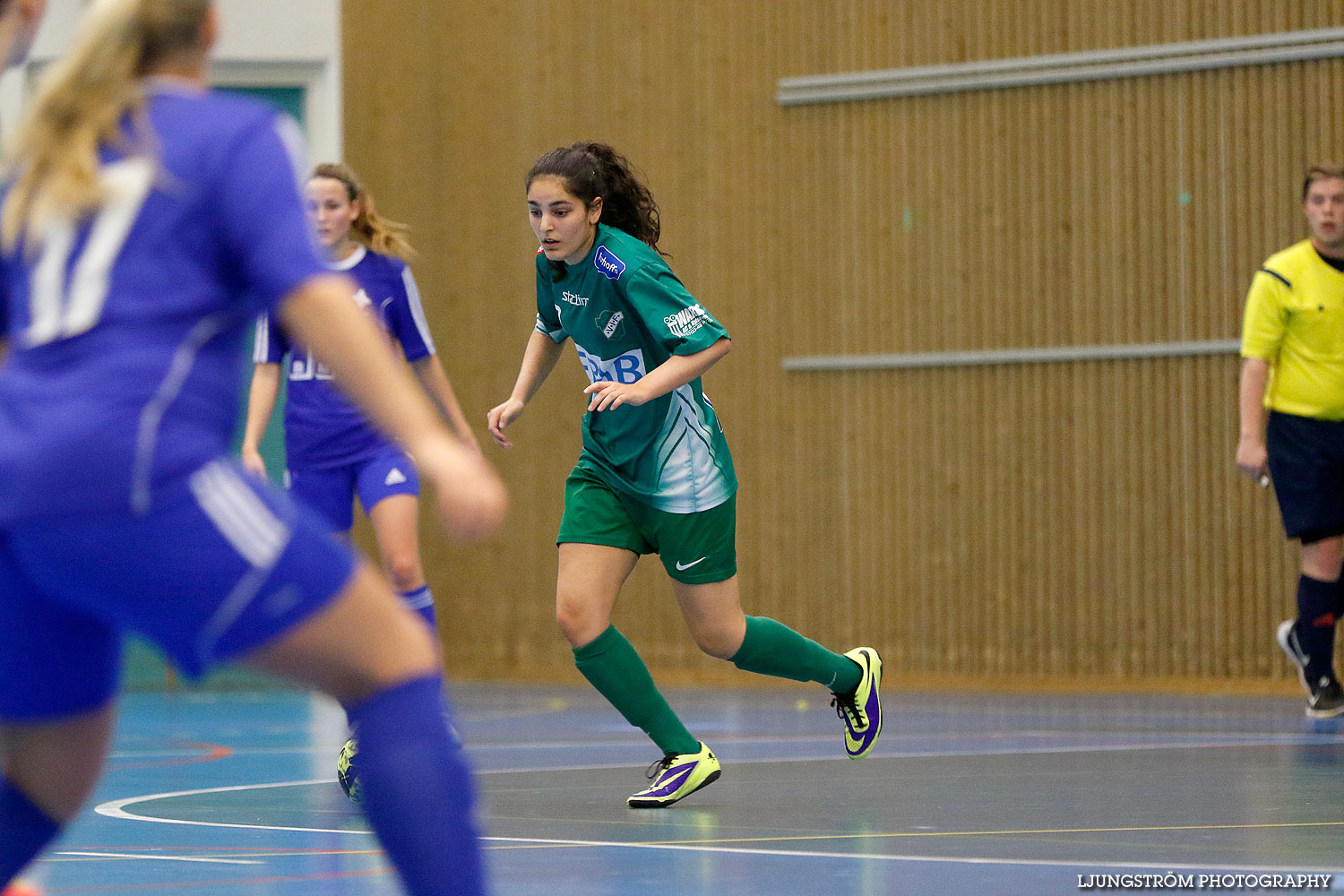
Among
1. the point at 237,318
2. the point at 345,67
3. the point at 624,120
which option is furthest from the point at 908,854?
the point at 345,67

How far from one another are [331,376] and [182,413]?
3.56 metres

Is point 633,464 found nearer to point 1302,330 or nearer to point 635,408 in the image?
point 635,408

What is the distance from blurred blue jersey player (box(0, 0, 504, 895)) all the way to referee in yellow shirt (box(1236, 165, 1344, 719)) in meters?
5.87

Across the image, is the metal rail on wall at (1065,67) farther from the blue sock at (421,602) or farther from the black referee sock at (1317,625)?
the blue sock at (421,602)

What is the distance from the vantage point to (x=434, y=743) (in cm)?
224

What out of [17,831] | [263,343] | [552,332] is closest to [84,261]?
[17,831]

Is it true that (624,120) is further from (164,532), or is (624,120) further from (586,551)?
(164,532)

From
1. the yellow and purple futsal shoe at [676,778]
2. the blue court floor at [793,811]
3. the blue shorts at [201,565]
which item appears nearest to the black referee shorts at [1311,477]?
the blue court floor at [793,811]

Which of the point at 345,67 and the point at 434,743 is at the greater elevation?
the point at 345,67

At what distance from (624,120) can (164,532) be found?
31.1 feet

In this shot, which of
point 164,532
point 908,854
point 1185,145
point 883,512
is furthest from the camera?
point 883,512

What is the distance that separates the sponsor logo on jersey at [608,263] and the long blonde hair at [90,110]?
2817 mm

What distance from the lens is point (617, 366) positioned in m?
5.23

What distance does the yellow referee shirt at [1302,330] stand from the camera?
24.8 feet
